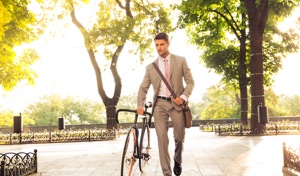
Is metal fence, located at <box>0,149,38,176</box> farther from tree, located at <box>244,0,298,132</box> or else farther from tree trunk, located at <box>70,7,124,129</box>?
tree trunk, located at <box>70,7,124,129</box>

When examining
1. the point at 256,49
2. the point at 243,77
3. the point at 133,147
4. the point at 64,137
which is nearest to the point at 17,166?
the point at 133,147

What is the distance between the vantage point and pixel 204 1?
26.4m

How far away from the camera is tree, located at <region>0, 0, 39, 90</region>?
7.01 meters

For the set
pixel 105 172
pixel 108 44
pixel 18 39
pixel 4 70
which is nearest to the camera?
pixel 105 172

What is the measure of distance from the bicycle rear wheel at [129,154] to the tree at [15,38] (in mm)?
2402

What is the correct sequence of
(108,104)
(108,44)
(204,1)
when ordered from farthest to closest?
(108,104) < (108,44) < (204,1)

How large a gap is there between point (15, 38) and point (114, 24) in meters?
16.6

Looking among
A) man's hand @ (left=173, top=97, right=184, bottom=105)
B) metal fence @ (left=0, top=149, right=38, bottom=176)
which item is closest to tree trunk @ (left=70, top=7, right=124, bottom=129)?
metal fence @ (left=0, top=149, right=38, bottom=176)

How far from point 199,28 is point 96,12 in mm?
9053

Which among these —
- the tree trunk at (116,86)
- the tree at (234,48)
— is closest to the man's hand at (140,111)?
the tree trunk at (116,86)

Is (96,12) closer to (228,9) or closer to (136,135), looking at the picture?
(228,9)

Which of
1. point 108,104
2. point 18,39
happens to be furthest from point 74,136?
point 18,39

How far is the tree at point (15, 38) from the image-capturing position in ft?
23.0

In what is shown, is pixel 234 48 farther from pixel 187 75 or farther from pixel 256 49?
pixel 187 75
